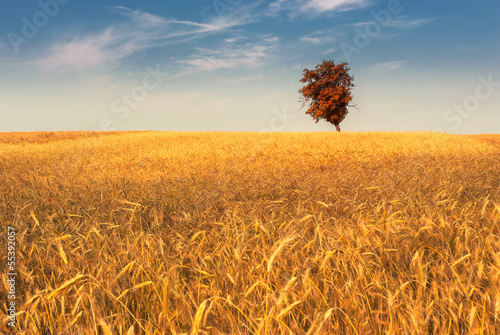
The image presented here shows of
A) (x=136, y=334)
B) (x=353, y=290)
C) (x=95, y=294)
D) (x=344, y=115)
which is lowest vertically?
(x=136, y=334)

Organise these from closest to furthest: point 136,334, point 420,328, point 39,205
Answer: point 420,328, point 136,334, point 39,205

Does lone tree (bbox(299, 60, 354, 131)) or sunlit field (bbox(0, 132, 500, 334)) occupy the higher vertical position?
lone tree (bbox(299, 60, 354, 131))

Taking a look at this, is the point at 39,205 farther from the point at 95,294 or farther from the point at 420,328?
the point at 420,328

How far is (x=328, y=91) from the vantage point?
3247 centimetres

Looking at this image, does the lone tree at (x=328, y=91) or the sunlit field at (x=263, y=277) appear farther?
the lone tree at (x=328, y=91)

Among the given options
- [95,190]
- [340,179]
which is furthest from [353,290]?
[95,190]

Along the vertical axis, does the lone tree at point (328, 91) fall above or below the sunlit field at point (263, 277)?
above

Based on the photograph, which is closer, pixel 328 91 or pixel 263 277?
pixel 263 277

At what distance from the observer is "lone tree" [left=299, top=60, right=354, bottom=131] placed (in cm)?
3228

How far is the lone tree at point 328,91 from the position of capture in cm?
3228

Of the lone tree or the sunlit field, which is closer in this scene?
the sunlit field

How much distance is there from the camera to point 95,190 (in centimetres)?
497

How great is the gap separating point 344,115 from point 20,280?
3375cm

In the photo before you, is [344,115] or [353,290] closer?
[353,290]
